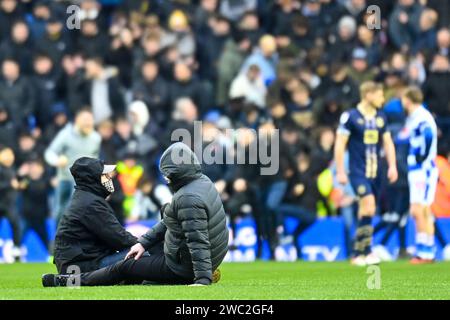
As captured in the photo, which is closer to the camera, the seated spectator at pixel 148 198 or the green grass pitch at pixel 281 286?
the green grass pitch at pixel 281 286

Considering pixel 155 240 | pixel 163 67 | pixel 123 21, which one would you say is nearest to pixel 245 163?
pixel 163 67

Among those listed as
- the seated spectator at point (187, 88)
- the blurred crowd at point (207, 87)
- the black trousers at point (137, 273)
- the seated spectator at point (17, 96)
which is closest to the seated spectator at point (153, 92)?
the blurred crowd at point (207, 87)

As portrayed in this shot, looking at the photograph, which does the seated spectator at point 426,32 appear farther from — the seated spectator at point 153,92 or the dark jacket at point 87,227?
the dark jacket at point 87,227

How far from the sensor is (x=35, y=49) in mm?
25422

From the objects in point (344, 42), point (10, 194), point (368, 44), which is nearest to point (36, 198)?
point (10, 194)

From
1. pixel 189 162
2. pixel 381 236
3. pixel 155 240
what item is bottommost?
pixel 381 236

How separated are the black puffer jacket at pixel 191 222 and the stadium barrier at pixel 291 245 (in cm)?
902

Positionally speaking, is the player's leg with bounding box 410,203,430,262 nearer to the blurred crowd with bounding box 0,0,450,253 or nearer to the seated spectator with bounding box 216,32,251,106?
the blurred crowd with bounding box 0,0,450,253

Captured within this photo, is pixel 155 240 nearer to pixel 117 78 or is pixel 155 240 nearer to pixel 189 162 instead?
pixel 189 162

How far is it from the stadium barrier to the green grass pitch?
2.66 metres

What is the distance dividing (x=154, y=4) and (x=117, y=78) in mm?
2466

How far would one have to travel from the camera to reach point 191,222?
43.3 feet

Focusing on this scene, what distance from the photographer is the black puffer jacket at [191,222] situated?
1323cm

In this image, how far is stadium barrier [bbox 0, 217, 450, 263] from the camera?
22.7 metres
